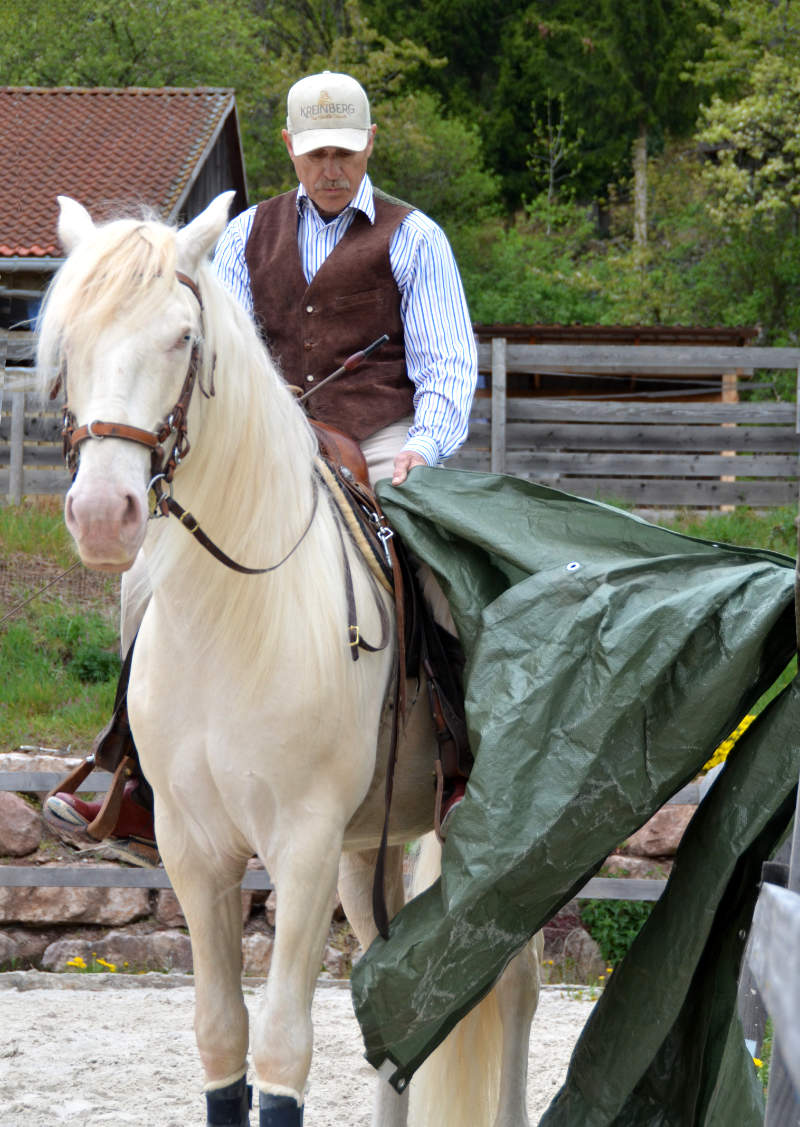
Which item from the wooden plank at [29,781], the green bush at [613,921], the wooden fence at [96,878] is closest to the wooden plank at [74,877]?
the wooden fence at [96,878]

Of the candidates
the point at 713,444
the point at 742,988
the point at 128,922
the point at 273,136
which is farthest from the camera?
the point at 273,136

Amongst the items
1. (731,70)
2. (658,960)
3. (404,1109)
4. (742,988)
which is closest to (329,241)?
(658,960)

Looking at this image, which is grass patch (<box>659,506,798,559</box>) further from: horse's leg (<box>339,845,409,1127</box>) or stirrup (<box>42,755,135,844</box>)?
stirrup (<box>42,755,135,844</box>)

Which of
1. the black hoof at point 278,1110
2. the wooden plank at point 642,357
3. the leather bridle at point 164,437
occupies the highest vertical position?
the leather bridle at point 164,437

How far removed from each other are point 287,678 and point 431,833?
1.05 m

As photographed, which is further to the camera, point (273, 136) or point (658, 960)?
point (273, 136)

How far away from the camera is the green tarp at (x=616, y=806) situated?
2732mm

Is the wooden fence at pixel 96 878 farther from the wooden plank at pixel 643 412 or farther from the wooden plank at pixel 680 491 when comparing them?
the wooden plank at pixel 643 412

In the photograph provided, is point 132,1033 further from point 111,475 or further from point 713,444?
point 713,444

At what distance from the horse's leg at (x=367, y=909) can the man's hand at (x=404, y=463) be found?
1067 millimetres

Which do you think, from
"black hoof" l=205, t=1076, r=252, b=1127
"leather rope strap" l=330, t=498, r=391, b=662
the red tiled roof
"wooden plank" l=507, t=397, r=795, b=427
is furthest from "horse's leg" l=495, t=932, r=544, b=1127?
the red tiled roof

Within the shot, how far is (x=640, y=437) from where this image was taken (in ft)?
40.2

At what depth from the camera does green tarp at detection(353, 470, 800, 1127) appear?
2.73 meters

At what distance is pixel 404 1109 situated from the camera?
3670 mm
